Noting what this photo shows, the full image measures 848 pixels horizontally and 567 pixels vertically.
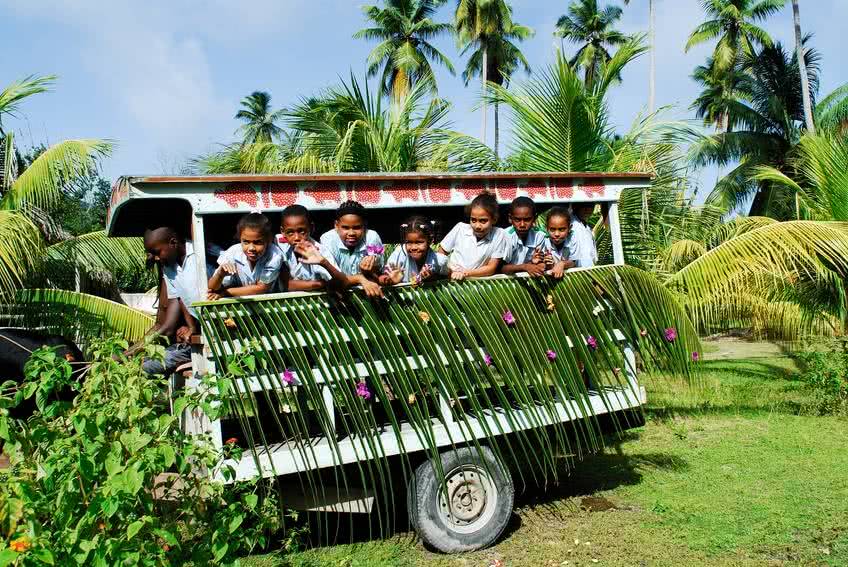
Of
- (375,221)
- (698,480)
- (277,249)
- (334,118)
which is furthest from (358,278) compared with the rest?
(334,118)

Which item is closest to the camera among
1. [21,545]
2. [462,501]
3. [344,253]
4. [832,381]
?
[21,545]

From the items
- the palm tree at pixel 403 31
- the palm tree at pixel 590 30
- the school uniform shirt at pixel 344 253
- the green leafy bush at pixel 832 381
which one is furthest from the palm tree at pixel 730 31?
the school uniform shirt at pixel 344 253

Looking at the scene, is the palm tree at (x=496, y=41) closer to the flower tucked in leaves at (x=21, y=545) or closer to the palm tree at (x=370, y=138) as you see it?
the palm tree at (x=370, y=138)

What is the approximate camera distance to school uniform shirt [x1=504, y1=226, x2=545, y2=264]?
5.38m

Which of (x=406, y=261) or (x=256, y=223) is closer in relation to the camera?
(x=256, y=223)

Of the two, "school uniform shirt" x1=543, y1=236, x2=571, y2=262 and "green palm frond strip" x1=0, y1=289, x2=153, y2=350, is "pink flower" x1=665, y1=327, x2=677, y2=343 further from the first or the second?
"green palm frond strip" x1=0, y1=289, x2=153, y2=350

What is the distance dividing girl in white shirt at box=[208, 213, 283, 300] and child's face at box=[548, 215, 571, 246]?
7.02 ft

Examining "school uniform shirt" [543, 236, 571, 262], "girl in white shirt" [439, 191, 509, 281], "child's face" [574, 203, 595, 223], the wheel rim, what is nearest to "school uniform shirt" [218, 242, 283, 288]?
"girl in white shirt" [439, 191, 509, 281]

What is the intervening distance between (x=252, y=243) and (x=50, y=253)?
531 centimetres

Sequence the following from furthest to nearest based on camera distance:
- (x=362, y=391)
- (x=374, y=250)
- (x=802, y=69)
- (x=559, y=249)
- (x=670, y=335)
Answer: (x=802, y=69)
(x=559, y=249)
(x=670, y=335)
(x=374, y=250)
(x=362, y=391)

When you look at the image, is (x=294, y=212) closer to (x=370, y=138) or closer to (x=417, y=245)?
(x=417, y=245)

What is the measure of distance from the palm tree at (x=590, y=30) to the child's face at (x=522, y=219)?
111 ft

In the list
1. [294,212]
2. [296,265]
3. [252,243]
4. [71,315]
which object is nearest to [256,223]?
[252,243]

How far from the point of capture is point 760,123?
974 inches
